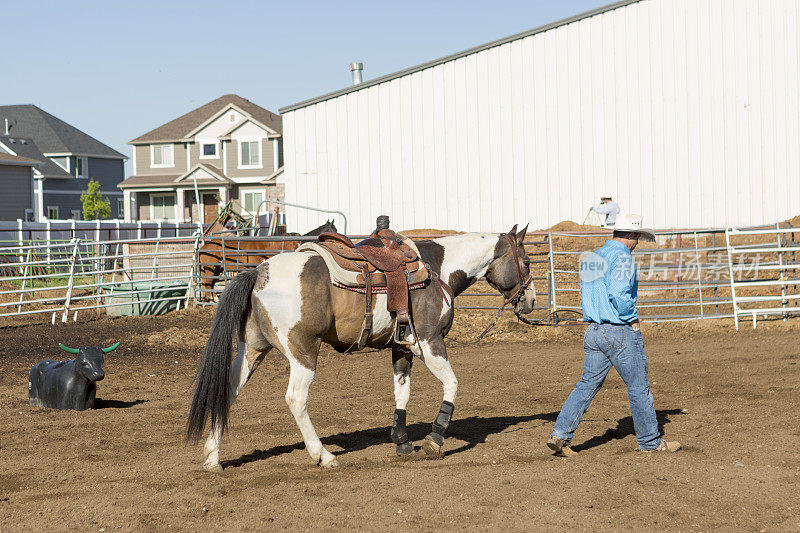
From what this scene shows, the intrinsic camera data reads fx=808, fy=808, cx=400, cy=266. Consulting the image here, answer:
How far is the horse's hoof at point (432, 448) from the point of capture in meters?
6.18

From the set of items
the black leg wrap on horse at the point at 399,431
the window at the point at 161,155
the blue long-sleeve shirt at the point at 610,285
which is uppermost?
the window at the point at 161,155

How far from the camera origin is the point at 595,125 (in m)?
21.5

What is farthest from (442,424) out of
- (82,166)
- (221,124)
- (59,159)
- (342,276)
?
(82,166)

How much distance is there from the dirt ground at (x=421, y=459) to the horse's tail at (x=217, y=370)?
16.7 inches

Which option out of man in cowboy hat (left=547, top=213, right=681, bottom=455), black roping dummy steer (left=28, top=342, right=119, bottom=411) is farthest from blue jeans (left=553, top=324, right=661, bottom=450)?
black roping dummy steer (left=28, top=342, right=119, bottom=411)

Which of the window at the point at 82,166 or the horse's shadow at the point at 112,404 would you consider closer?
the horse's shadow at the point at 112,404

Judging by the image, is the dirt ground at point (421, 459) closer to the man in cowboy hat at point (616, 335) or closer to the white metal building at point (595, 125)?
the man in cowboy hat at point (616, 335)

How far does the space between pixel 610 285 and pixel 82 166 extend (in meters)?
61.8

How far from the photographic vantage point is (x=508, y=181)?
2192 cm

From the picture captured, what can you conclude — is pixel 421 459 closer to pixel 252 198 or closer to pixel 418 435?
pixel 418 435

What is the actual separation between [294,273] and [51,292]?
602 inches

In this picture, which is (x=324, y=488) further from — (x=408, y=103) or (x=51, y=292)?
(x=408, y=103)

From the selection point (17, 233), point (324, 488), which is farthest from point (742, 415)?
point (17, 233)

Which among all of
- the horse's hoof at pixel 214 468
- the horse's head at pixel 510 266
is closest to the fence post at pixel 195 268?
the horse's head at pixel 510 266
